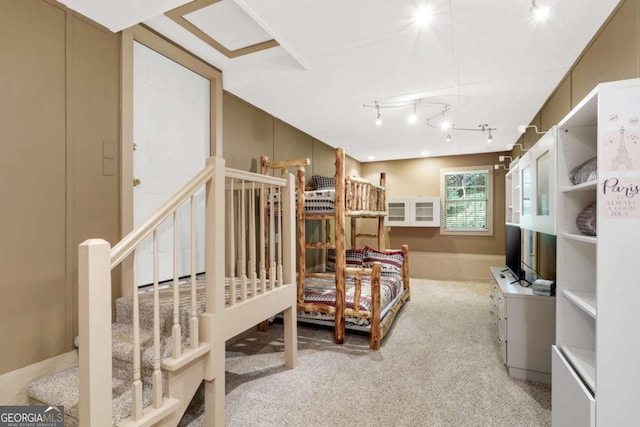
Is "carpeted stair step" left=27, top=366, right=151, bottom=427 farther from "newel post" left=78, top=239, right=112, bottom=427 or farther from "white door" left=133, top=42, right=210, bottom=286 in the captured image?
"white door" left=133, top=42, right=210, bottom=286

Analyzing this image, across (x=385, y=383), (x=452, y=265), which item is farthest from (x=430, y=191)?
(x=385, y=383)

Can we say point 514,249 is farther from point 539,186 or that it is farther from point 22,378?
point 22,378

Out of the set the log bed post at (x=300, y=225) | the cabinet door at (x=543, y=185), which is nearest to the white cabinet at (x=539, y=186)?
the cabinet door at (x=543, y=185)

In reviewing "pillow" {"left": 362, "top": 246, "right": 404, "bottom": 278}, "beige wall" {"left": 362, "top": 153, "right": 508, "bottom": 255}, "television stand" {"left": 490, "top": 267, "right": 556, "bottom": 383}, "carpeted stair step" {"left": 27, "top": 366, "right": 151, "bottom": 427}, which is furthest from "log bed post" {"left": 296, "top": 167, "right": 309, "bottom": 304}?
"beige wall" {"left": 362, "top": 153, "right": 508, "bottom": 255}

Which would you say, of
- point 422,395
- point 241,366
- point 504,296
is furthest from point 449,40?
point 241,366

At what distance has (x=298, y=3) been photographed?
1.79m

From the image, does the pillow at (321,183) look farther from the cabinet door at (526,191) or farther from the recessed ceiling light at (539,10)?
the recessed ceiling light at (539,10)

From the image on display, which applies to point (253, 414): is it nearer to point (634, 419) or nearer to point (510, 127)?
point (634, 419)

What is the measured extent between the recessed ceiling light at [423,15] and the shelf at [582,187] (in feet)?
4.33

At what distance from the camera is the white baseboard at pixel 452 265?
5.84 metres

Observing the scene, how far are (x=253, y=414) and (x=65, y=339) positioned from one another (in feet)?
4.13

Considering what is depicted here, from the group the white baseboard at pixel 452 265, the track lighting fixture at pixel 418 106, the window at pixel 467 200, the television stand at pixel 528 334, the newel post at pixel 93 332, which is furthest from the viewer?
the window at pixel 467 200

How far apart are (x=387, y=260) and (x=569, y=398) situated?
3184 mm

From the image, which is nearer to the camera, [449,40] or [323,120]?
[449,40]
